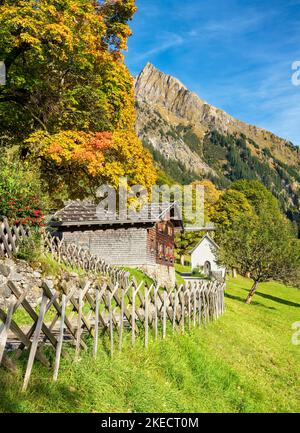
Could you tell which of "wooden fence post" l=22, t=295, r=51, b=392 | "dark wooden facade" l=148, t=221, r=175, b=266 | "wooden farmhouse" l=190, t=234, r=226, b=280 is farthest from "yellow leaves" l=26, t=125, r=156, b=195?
"wooden farmhouse" l=190, t=234, r=226, b=280

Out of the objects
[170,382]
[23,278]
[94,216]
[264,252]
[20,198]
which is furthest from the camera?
[264,252]

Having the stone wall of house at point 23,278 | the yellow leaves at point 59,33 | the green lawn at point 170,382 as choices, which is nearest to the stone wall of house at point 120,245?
the yellow leaves at point 59,33

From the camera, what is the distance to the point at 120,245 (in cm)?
3428

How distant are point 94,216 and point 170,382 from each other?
26418mm

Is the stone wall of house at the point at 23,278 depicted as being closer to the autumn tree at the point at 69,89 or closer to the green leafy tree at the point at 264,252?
the autumn tree at the point at 69,89

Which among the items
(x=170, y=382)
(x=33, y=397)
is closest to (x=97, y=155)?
(x=170, y=382)

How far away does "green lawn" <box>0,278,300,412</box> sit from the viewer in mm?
6645

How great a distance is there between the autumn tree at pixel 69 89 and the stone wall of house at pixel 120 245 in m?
8.88

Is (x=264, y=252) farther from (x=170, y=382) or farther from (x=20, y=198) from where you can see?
(x=170, y=382)

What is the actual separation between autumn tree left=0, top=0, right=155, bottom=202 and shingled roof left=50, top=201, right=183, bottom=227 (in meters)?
7.64

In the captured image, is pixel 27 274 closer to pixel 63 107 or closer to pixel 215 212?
pixel 63 107

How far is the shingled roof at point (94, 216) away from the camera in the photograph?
33531 millimetres

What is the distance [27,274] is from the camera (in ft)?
52.0

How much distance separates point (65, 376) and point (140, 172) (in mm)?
16256
